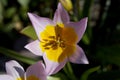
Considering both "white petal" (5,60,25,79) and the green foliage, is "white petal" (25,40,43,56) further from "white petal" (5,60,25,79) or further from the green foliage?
the green foliage

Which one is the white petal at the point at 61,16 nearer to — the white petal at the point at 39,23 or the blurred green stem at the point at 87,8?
the white petal at the point at 39,23

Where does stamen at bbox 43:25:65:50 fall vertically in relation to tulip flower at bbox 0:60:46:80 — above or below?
above

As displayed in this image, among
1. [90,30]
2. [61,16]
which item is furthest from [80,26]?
[90,30]

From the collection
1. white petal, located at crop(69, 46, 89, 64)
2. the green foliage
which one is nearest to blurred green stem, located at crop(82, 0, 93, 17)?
the green foliage

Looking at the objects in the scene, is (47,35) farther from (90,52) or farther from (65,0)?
(90,52)

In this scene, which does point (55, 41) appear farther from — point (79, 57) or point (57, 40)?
point (79, 57)

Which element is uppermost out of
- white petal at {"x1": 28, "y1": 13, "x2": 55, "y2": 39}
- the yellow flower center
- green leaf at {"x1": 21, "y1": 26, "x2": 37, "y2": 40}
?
white petal at {"x1": 28, "y1": 13, "x2": 55, "y2": 39}

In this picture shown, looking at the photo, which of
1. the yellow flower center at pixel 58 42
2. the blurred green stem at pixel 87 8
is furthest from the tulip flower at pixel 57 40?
the blurred green stem at pixel 87 8
